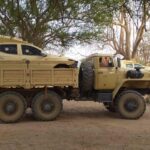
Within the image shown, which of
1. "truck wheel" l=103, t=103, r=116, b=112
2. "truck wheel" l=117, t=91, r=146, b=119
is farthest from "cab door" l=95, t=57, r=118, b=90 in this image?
"truck wheel" l=103, t=103, r=116, b=112

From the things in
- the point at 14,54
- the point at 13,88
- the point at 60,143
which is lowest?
the point at 60,143

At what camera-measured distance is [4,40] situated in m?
21.0

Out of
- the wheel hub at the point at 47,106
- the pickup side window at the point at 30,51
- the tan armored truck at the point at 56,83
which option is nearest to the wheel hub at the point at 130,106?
the tan armored truck at the point at 56,83

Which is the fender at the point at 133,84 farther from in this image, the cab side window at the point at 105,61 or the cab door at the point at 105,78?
the cab side window at the point at 105,61

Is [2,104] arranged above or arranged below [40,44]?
below

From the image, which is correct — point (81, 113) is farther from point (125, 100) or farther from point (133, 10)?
point (133, 10)

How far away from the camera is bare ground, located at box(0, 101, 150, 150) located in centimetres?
1276

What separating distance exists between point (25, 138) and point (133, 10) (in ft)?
17.0

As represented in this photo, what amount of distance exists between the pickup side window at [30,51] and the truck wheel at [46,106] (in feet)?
5.45

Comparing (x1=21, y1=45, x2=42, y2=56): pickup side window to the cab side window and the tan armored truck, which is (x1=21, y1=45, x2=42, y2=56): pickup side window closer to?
the tan armored truck

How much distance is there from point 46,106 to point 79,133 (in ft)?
12.7

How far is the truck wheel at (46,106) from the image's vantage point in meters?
18.8

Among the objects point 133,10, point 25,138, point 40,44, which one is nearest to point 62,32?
point 40,44

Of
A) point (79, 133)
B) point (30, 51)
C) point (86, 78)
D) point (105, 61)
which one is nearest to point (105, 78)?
point (105, 61)
